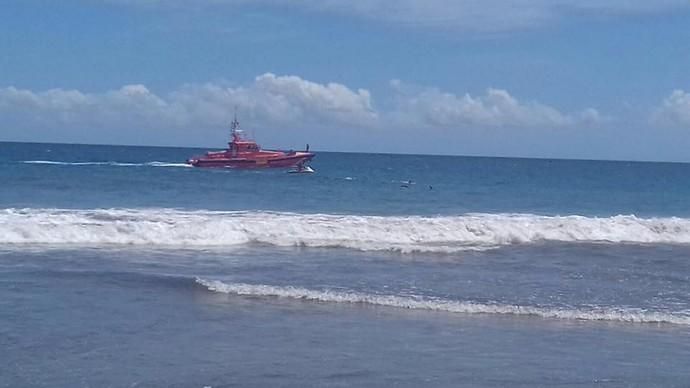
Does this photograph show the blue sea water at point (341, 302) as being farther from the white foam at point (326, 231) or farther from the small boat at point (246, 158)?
the small boat at point (246, 158)

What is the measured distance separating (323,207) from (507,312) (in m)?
24.8

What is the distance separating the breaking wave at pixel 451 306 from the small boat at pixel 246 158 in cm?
5527

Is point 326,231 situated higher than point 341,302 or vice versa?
point 326,231

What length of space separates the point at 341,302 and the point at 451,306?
183 cm

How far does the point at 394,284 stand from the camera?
1694 cm

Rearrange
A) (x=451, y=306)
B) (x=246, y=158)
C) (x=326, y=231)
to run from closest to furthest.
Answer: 1. (x=451, y=306)
2. (x=326, y=231)
3. (x=246, y=158)

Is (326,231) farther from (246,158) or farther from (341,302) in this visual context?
(246,158)

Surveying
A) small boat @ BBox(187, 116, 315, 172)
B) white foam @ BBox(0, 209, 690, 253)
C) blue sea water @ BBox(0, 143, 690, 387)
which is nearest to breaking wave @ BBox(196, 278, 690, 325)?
blue sea water @ BBox(0, 143, 690, 387)

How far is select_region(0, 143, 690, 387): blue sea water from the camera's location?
10.6 meters

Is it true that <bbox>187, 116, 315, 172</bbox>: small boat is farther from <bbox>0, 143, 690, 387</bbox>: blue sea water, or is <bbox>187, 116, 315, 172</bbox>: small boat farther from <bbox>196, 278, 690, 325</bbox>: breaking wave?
<bbox>196, 278, 690, 325</bbox>: breaking wave

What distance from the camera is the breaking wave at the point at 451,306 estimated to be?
14.0 metres

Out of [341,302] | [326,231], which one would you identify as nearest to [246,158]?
[326,231]

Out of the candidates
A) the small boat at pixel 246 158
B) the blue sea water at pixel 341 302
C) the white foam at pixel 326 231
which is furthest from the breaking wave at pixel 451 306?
the small boat at pixel 246 158

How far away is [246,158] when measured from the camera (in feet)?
232
